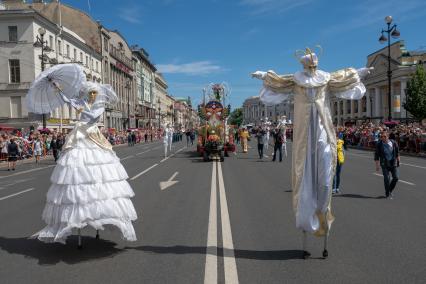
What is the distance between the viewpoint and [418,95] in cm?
5328

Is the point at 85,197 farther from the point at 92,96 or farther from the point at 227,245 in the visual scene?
the point at 227,245

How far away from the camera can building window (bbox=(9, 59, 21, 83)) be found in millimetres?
44688

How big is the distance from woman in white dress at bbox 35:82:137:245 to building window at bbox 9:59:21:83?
140 ft

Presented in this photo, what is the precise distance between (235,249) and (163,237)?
1.24 meters

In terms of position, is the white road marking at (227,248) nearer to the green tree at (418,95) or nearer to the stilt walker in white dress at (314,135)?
the stilt walker in white dress at (314,135)

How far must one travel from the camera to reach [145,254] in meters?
5.77

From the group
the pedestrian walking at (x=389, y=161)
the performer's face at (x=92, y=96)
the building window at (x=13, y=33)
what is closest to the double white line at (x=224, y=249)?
the performer's face at (x=92, y=96)

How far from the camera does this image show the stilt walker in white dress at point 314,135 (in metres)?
5.50

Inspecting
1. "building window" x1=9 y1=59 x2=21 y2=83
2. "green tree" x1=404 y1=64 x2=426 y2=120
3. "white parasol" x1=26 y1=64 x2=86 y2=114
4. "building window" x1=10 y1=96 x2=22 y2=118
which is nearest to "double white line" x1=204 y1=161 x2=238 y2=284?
"white parasol" x1=26 y1=64 x2=86 y2=114

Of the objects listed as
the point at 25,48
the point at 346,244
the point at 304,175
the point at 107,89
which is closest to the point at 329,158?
the point at 304,175

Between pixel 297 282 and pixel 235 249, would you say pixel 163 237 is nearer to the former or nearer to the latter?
pixel 235 249

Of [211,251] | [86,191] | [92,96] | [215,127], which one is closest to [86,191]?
[86,191]

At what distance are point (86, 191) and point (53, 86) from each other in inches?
72.4

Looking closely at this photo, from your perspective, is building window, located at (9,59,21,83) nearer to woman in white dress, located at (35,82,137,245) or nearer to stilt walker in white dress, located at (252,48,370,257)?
woman in white dress, located at (35,82,137,245)
